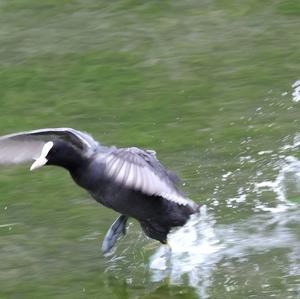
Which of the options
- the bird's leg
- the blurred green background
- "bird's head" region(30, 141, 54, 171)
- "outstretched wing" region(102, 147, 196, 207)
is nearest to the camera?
"outstretched wing" region(102, 147, 196, 207)

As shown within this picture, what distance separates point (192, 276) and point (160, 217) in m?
0.30

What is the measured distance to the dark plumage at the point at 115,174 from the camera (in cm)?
467

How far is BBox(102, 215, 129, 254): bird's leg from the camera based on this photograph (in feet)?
16.5

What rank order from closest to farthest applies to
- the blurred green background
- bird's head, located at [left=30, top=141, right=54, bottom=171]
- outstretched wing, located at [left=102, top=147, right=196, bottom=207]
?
outstretched wing, located at [left=102, top=147, right=196, bottom=207] < bird's head, located at [left=30, top=141, right=54, bottom=171] < the blurred green background

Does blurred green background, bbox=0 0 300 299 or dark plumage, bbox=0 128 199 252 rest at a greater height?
dark plumage, bbox=0 128 199 252

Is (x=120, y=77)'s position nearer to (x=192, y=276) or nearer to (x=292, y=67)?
(x=292, y=67)

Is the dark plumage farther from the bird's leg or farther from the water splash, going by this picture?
the water splash

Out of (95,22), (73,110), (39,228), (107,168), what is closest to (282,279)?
(107,168)

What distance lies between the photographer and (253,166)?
6145 millimetres

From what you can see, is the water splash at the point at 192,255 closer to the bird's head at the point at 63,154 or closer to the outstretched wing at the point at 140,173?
the outstretched wing at the point at 140,173

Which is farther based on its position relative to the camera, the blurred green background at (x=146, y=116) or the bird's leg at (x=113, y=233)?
the bird's leg at (x=113, y=233)

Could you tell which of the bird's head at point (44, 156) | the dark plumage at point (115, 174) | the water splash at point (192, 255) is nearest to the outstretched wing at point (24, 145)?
the dark plumage at point (115, 174)

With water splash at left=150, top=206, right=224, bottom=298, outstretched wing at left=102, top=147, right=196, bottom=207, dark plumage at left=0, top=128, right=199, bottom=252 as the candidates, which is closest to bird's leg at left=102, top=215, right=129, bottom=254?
dark plumage at left=0, top=128, right=199, bottom=252

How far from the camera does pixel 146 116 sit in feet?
23.4
